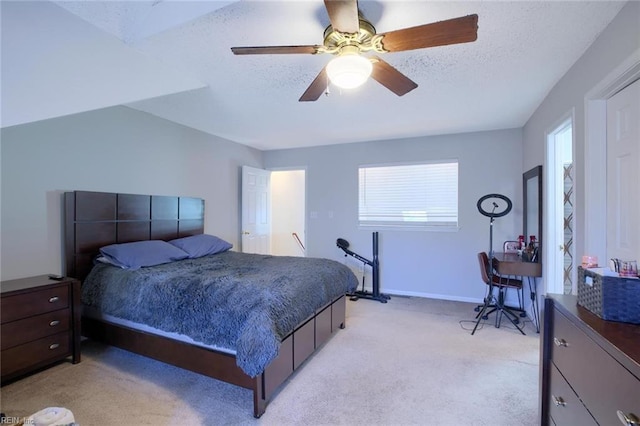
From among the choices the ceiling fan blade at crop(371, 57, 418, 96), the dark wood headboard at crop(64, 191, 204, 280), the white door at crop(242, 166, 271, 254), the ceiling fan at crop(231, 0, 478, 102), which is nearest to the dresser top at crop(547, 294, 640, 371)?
the ceiling fan at crop(231, 0, 478, 102)

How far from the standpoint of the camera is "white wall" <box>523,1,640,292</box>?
158cm

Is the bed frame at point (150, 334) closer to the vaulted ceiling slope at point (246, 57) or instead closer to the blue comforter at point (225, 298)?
the blue comforter at point (225, 298)

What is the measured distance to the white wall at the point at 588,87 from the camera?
1.58 metres

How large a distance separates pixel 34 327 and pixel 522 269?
176 inches

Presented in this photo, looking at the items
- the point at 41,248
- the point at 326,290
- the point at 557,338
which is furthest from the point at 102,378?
the point at 557,338

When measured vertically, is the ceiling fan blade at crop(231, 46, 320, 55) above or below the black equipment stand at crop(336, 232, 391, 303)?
above

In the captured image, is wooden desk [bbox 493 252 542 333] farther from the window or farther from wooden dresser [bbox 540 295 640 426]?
wooden dresser [bbox 540 295 640 426]

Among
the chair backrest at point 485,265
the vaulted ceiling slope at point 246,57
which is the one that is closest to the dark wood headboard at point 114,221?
the vaulted ceiling slope at point 246,57

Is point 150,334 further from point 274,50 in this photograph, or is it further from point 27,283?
Answer: point 274,50

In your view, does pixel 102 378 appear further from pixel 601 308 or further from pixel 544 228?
pixel 544 228

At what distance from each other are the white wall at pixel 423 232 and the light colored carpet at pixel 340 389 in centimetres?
142

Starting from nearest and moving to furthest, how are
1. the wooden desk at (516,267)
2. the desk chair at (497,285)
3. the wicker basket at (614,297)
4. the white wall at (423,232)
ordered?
the wicker basket at (614,297) → the wooden desk at (516,267) → the desk chair at (497,285) → the white wall at (423,232)

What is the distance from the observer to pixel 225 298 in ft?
6.78

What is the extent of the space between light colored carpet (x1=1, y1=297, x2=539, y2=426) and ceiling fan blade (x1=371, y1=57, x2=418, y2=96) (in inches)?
84.7
